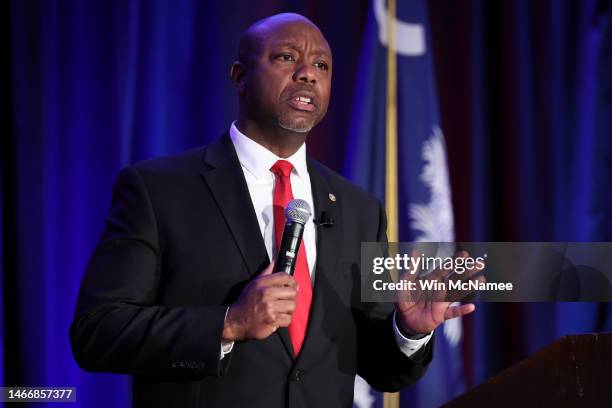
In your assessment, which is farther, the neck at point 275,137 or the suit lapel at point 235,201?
the neck at point 275,137

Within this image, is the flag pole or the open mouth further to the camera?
the flag pole

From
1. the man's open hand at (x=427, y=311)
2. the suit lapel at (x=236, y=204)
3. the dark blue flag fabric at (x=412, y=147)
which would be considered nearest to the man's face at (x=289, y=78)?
the suit lapel at (x=236, y=204)

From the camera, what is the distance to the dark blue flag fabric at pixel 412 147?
117 inches

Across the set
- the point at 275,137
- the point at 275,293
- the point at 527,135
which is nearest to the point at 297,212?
the point at 275,293

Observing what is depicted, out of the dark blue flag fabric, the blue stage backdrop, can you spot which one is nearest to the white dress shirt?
the blue stage backdrop

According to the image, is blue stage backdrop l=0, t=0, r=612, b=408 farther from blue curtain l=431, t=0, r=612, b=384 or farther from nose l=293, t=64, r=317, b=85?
nose l=293, t=64, r=317, b=85

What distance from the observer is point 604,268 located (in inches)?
67.3

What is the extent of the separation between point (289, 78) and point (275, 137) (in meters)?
0.15

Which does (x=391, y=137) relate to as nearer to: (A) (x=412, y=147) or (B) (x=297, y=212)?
(A) (x=412, y=147)

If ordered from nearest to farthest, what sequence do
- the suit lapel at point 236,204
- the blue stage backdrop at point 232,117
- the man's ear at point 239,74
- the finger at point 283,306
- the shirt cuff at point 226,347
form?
the finger at point 283,306 → the shirt cuff at point 226,347 → the suit lapel at point 236,204 → the man's ear at point 239,74 → the blue stage backdrop at point 232,117

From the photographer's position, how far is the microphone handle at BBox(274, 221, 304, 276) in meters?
1.47

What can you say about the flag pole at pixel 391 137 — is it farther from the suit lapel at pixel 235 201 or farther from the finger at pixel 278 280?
the finger at pixel 278 280

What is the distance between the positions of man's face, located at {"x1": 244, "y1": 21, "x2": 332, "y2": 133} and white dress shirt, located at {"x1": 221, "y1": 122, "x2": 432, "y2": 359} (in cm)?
8

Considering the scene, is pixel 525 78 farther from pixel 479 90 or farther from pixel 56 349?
pixel 56 349
